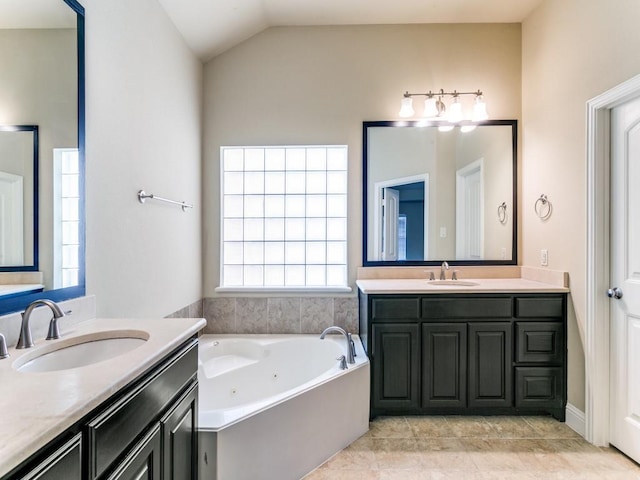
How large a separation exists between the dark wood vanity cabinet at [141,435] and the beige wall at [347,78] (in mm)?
1905

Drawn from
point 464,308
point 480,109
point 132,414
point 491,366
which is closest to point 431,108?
point 480,109

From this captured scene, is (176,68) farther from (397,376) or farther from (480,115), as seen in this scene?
(397,376)

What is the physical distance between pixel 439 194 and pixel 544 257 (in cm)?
91

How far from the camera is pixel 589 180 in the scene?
216 cm

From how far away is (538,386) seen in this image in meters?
2.41

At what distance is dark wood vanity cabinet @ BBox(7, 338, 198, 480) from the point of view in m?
0.74

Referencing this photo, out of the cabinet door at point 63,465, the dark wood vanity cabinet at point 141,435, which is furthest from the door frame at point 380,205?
the cabinet door at point 63,465

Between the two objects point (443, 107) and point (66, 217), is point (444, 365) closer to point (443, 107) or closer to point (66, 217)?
point (443, 107)

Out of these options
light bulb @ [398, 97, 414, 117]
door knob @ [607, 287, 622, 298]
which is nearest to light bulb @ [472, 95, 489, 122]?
light bulb @ [398, 97, 414, 117]

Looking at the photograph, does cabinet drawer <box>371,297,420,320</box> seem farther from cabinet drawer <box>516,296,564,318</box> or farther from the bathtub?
cabinet drawer <box>516,296,564,318</box>

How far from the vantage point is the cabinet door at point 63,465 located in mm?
654

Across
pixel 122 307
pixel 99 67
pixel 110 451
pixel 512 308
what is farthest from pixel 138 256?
pixel 512 308

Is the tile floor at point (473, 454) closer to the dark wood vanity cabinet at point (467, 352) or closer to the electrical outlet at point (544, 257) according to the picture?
the dark wood vanity cabinet at point (467, 352)

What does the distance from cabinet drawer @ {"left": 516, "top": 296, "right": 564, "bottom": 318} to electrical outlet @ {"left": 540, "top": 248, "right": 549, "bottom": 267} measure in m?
0.33
